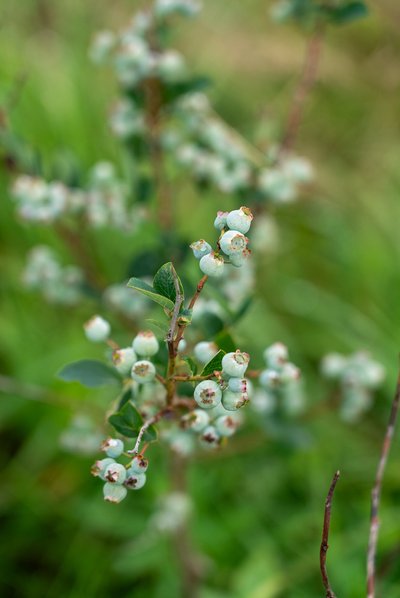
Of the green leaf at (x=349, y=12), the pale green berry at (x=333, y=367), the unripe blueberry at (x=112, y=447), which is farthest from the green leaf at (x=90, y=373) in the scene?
the green leaf at (x=349, y=12)

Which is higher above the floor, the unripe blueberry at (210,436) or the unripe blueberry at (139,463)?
the unripe blueberry at (210,436)

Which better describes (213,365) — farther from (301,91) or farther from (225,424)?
(301,91)

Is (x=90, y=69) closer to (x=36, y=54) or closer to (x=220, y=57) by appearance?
(x=36, y=54)

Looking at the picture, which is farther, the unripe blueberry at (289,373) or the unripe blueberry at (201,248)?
the unripe blueberry at (289,373)

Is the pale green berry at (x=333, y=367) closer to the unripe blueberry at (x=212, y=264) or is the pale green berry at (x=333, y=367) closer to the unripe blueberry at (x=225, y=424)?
the unripe blueberry at (x=225, y=424)

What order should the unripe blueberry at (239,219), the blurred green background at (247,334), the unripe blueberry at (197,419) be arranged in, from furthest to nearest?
the blurred green background at (247,334)
the unripe blueberry at (197,419)
the unripe blueberry at (239,219)

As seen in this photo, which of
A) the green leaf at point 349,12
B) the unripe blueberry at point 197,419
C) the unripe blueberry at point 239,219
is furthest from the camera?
the green leaf at point 349,12

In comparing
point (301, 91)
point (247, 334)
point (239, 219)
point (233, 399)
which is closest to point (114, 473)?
point (233, 399)
